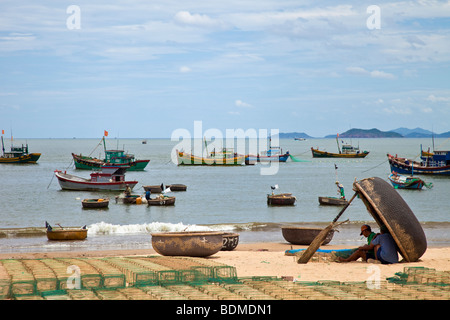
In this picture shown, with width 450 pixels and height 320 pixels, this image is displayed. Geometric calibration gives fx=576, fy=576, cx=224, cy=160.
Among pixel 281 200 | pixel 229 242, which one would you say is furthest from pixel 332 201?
pixel 229 242

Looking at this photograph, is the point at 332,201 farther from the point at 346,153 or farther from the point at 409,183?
the point at 346,153

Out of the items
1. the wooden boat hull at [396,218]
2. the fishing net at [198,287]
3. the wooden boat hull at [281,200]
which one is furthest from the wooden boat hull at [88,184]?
the fishing net at [198,287]

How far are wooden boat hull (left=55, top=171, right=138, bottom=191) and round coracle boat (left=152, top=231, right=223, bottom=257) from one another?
4021 centimetres

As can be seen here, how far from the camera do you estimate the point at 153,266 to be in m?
13.1

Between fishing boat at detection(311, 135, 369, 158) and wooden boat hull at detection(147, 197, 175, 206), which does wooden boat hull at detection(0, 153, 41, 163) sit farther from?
wooden boat hull at detection(147, 197, 175, 206)

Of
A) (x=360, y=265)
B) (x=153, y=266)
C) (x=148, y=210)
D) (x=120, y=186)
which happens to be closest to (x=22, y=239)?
(x=148, y=210)

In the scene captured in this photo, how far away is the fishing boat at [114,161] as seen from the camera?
78250 millimetres

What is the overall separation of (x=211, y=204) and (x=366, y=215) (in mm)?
13991

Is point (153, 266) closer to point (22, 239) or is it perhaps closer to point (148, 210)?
point (22, 239)

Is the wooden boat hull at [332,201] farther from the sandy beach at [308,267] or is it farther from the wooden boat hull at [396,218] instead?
the wooden boat hull at [396,218]

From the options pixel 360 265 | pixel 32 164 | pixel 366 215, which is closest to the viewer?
pixel 360 265

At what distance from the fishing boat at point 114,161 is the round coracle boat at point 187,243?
202ft

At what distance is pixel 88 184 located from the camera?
57.4m
